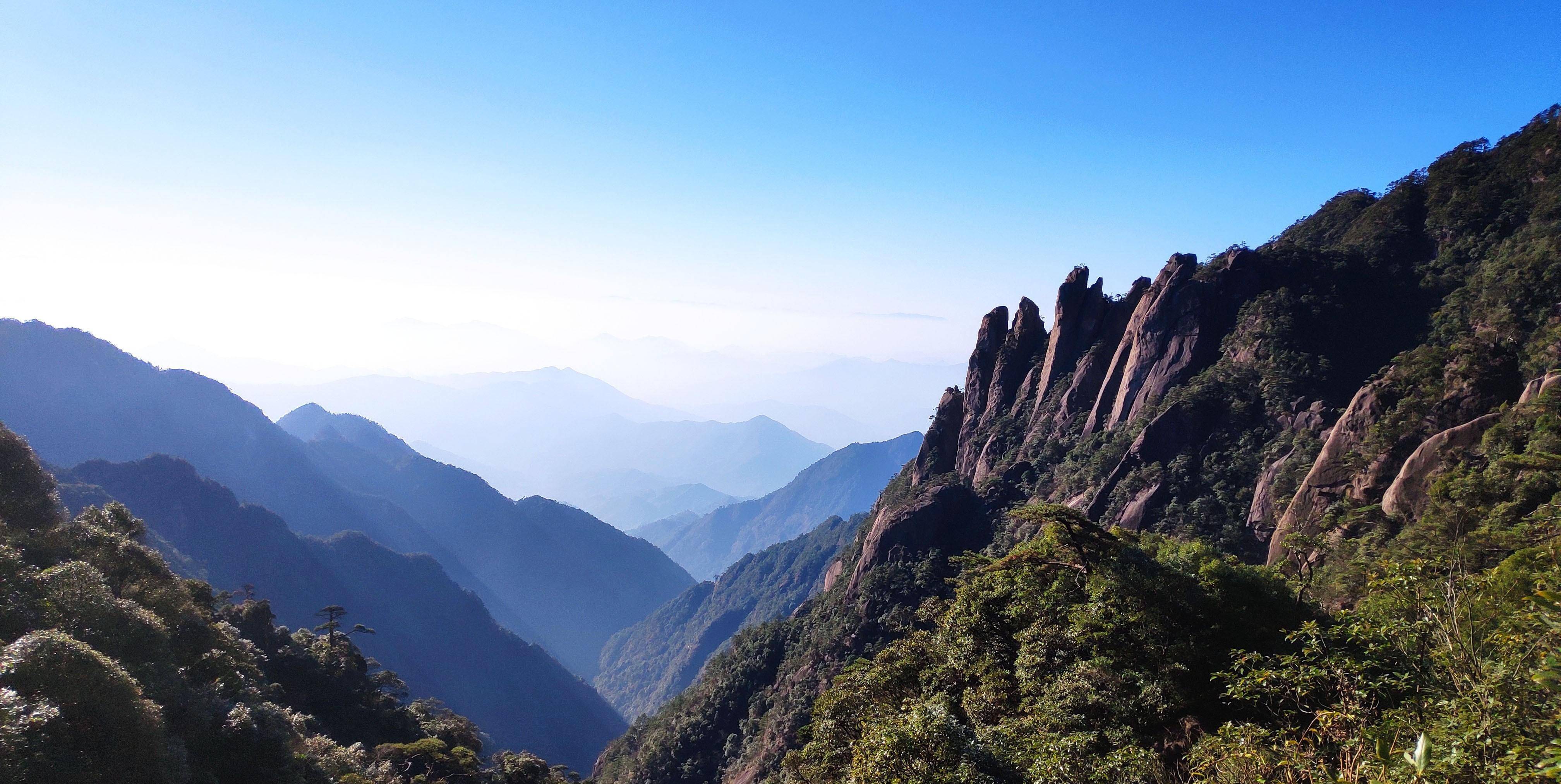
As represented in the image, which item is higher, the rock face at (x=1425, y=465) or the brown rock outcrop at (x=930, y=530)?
the rock face at (x=1425, y=465)

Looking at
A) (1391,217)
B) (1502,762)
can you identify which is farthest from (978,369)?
(1502,762)

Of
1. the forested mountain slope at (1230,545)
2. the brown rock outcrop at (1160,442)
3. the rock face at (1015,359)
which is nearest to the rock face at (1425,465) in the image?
the forested mountain slope at (1230,545)

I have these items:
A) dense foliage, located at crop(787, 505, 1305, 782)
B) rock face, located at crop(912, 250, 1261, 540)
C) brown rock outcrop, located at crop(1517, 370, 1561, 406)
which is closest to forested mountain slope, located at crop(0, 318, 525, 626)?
rock face, located at crop(912, 250, 1261, 540)

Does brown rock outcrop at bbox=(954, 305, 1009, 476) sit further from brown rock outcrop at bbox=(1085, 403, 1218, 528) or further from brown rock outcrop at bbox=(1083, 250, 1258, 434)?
brown rock outcrop at bbox=(1085, 403, 1218, 528)

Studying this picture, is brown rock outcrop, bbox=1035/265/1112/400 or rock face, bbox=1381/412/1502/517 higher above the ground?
brown rock outcrop, bbox=1035/265/1112/400

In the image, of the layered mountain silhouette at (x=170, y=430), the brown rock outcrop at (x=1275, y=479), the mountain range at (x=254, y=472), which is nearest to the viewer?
the brown rock outcrop at (x=1275, y=479)

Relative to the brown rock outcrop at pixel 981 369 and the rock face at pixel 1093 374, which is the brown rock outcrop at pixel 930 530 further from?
the brown rock outcrop at pixel 981 369

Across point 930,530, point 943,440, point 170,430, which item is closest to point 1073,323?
point 943,440
